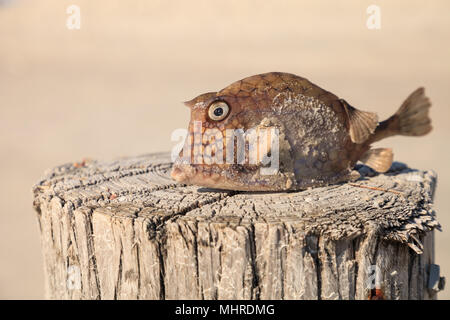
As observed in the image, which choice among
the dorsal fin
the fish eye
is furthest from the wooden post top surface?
the fish eye

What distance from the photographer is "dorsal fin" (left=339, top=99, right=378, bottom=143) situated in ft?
9.79

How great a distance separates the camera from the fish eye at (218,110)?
108 inches

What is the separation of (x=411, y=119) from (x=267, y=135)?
3.50 feet

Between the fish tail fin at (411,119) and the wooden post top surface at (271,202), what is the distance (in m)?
0.29

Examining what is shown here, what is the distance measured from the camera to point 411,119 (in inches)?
125

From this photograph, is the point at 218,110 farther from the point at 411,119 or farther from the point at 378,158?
the point at 411,119

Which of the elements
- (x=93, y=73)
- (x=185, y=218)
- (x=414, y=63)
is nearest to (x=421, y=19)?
(x=414, y=63)

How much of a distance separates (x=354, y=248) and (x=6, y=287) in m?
4.39

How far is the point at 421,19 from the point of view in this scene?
14.3m

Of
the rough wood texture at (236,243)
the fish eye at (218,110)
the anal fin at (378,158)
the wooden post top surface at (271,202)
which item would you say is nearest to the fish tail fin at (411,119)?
the anal fin at (378,158)

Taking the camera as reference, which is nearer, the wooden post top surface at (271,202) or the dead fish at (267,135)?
the wooden post top surface at (271,202)

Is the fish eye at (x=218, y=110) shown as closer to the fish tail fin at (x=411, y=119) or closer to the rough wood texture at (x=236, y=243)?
the rough wood texture at (x=236, y=243)

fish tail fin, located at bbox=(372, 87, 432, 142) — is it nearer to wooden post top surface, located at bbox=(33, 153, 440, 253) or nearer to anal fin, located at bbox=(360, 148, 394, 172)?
anal fin, located at bbox=(360, 148, 394, 172)
